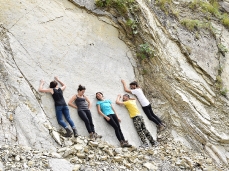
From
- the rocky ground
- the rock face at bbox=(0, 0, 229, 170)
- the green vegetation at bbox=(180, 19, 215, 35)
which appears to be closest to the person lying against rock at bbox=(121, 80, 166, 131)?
the rock face at bbox=(0, 0, 229, 170)

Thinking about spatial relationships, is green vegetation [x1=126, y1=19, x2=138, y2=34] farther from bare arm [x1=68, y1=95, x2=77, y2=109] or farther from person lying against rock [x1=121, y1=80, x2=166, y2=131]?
bare arm [x1=68, y1=95, x2=77, y2=109]

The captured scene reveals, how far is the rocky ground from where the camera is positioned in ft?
23.6

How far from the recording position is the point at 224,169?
11117mm

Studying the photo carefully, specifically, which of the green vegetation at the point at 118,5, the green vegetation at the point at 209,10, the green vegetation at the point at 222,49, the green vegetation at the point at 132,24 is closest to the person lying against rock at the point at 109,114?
the green vegetation at the point at 132,24

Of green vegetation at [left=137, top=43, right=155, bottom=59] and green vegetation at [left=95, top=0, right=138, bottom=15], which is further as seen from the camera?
green vegetation at [left=95, top=0, right=138, bottom=15]

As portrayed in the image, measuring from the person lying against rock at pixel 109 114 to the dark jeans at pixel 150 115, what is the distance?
4.97ft

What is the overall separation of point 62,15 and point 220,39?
24.2 feet

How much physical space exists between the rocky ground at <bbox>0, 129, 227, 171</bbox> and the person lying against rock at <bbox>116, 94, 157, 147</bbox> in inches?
21.7

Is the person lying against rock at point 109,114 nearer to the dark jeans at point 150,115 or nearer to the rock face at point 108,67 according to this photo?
the rock face at point 108,67

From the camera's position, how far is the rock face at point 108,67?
359 inches

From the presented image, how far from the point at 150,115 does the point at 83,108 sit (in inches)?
112

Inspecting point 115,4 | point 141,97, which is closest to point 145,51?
point 141,97

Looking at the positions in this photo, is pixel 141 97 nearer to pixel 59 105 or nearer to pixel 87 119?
pixel 87 119

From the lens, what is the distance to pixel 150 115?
1160 centimetres
